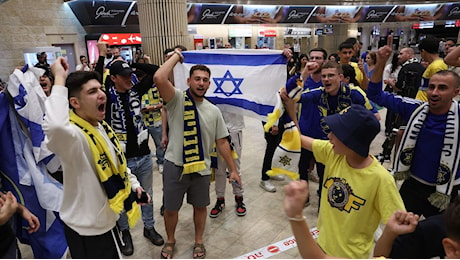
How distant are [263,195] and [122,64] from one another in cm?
254

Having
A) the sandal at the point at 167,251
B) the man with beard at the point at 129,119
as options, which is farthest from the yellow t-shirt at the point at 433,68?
the sandal at the point at 167,251

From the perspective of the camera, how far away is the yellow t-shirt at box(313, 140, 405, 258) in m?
1.65

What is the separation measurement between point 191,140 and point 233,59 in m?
1.22

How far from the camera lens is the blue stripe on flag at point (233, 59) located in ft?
10.6

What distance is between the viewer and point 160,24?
652 centimetres

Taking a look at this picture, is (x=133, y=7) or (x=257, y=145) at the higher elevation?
(x=133, y=7)

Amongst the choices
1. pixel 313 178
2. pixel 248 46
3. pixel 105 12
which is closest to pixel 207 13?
pixel 248 46

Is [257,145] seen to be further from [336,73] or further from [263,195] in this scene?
[336,73]

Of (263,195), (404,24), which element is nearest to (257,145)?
(263,195)

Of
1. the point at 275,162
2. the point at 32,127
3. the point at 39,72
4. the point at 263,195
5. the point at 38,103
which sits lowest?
the point at 263,195

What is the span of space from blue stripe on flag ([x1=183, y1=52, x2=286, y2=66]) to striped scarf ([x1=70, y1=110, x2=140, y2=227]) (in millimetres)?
1746

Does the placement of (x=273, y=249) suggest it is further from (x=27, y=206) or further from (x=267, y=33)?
(x=267, y=33)

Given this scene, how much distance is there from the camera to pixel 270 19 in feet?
51.5

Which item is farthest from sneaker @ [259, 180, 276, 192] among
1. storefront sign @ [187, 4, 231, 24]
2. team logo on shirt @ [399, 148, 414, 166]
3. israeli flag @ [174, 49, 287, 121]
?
storefront sign @ [187, 4, 231, 24]
